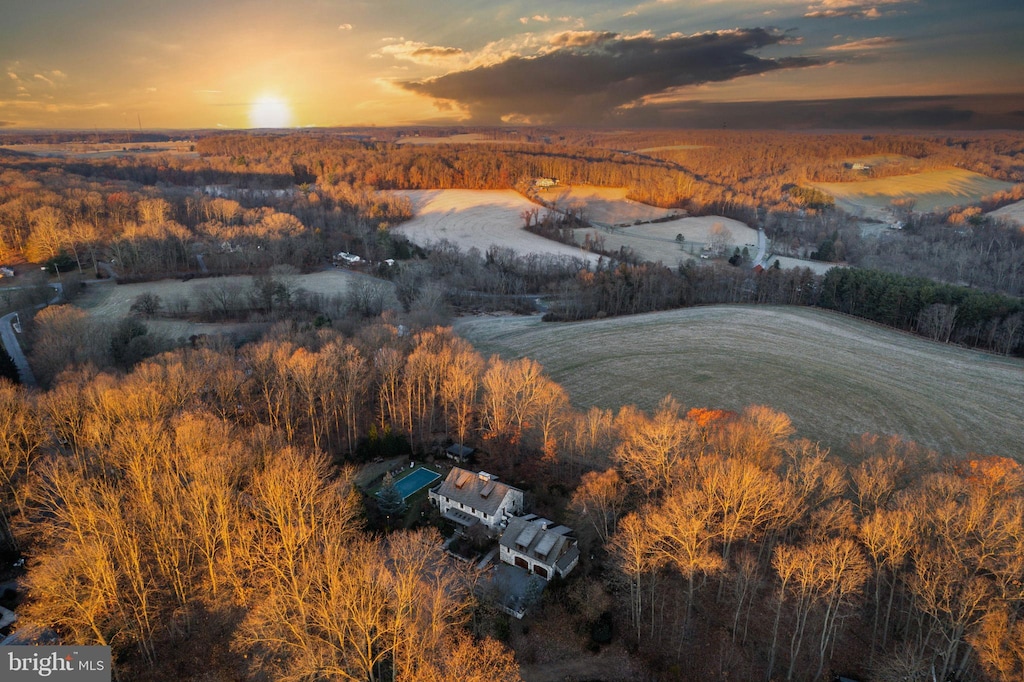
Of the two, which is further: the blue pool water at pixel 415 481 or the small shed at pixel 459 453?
the small shed at pixel 459 453

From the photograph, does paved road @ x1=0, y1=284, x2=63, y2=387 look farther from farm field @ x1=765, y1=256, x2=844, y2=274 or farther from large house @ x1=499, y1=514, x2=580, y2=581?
farm field @ x1=765, y1=256, x2=844, y2=274

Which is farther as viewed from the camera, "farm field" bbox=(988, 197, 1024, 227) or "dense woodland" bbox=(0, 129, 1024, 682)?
"farm field" bbox=(988, 197, 1024, 227)

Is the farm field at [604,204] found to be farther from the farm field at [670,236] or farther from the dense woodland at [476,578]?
the dense woodland at [476,578]

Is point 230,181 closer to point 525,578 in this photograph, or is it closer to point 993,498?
point 525,578

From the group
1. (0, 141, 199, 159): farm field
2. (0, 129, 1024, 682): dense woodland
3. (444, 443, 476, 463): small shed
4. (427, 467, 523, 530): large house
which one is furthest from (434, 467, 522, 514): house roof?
(0, 141, 199, 159): farm field

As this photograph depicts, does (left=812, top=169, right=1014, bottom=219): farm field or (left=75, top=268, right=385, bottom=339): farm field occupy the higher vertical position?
(left=812, top=169, right=1014, bottom=219): farm field

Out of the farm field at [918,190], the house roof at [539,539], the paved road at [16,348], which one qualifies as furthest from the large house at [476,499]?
the farm field at [918,190]

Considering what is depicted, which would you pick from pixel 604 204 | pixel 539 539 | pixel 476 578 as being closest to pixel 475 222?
pixel 604 204
